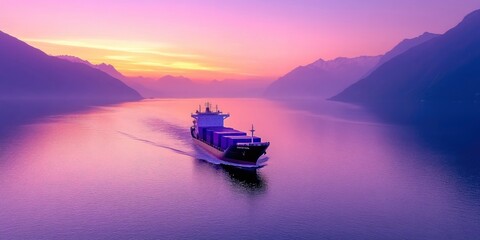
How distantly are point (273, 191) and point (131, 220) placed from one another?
86.6ft

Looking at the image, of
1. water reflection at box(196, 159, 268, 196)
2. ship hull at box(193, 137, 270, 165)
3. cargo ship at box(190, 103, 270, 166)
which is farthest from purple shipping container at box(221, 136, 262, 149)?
water reflection at box(196, 159, 268, 196)

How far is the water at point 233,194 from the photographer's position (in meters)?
50.6

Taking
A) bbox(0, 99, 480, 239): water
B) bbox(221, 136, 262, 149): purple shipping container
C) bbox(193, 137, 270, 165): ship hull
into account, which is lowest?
bbox(0, 99, 480, 239): water

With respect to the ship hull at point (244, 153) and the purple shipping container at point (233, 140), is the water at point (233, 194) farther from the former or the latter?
the purple shipping container at point (233, 140)

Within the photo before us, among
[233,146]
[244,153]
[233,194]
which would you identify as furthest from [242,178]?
[233,194]

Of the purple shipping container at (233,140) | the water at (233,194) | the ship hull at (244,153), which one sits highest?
the purple shipping container at (233,140)

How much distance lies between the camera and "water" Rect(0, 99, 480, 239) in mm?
50562

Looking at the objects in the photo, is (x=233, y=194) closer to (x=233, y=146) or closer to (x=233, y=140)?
(x=233, y=146)

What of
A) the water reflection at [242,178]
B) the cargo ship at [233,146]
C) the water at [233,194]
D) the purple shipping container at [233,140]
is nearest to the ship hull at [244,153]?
the cargo ship at [233,146]

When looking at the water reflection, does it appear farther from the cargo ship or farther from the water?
the cargo ship

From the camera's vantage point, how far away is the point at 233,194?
66938 mm

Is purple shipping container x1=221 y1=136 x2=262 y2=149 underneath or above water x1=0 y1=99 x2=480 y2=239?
above

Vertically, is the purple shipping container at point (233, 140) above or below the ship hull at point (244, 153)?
above

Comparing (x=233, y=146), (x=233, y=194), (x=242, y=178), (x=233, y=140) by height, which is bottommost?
(x=233, y=194)
